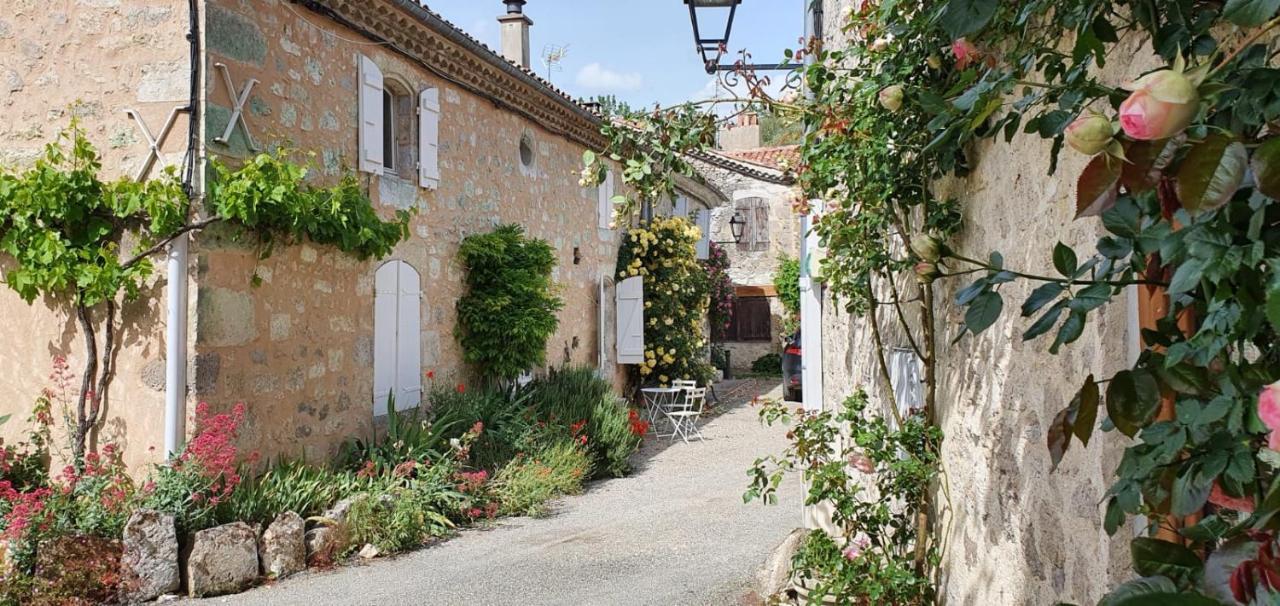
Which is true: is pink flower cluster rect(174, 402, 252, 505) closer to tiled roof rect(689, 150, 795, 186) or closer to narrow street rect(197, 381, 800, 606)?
narrow street rect(197, 381, 800, 606)

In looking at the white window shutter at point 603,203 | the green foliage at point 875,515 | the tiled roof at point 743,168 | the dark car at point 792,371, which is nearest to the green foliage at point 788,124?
the green foliage at point 875,515

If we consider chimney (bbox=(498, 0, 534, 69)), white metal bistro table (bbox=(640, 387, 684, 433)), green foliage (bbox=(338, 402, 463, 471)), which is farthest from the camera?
white metal bistro table (bbox=(640, 387, 684, 433))

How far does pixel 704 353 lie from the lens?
58.2 ft

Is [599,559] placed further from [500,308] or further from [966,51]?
[966,51]

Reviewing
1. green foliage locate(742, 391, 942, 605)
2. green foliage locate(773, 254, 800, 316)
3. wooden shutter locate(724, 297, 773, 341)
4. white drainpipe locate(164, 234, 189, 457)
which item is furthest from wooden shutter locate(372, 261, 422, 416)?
wooden shutter locate(724, 297, 773, 341)

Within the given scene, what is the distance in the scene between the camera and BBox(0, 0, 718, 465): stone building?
6.20 m

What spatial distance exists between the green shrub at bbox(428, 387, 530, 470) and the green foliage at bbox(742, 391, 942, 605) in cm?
443

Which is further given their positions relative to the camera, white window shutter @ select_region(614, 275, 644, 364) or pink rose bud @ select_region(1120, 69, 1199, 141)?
white window shutter @ select_region(614, 275, 644, 364)

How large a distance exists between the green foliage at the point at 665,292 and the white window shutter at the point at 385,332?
20.0 ft

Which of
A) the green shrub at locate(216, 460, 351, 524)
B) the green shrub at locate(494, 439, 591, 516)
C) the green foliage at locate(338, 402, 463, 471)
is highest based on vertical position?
the green foliage at locate(338, 402, 463, 471)

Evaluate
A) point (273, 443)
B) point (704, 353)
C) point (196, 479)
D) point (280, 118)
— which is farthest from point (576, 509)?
point (704, 353)

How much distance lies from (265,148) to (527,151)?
16.1 ft

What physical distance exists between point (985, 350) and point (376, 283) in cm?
617

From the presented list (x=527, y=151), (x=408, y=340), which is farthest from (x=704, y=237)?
(x=408, y=340)
